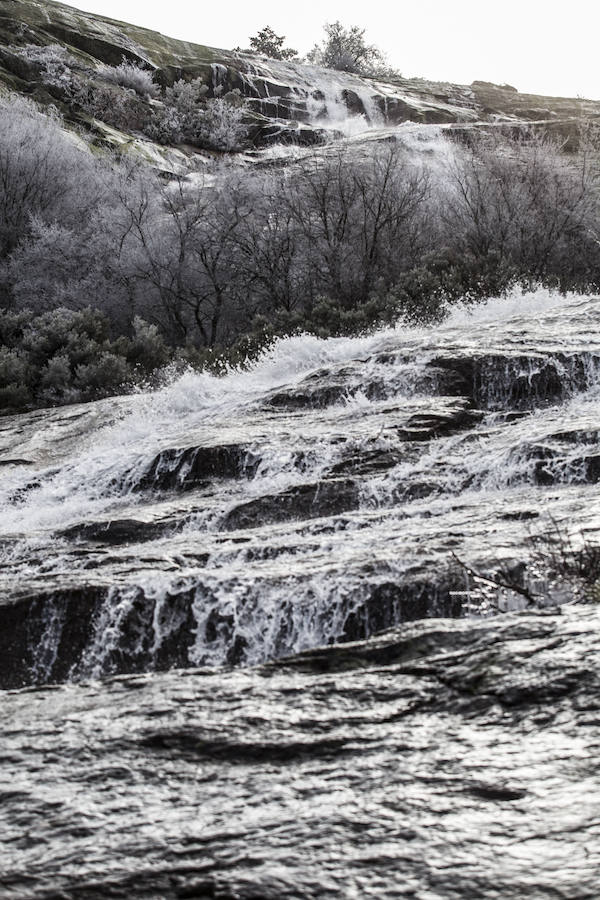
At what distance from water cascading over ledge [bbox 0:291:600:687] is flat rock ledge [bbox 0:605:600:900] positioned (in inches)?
62.4

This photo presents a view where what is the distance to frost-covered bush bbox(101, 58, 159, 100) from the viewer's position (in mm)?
48312

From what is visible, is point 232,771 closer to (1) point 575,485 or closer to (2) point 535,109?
(1) point 575,485

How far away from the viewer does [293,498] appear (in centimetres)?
937

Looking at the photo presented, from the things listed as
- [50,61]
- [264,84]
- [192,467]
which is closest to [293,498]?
[192,467]

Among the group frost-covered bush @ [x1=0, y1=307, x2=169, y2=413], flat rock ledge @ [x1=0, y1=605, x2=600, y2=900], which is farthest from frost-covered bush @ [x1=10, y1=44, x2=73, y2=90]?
flat rock ledge @ [x1=0, y1=605, x2=600, y2=900]

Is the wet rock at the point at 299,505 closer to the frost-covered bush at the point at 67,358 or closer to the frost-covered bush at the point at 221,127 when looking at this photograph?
the frost-covered bush at the point at 67,358

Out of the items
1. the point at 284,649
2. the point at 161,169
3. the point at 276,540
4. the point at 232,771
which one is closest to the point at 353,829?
the point at 232,771

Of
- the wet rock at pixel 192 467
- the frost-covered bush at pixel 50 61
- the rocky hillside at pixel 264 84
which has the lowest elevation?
the wet rock at pixel 192 467

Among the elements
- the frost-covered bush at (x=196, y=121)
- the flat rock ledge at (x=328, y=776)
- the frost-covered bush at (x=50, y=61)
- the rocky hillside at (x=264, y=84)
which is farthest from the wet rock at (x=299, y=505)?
the frost-covered bush at (x=50, y=61)

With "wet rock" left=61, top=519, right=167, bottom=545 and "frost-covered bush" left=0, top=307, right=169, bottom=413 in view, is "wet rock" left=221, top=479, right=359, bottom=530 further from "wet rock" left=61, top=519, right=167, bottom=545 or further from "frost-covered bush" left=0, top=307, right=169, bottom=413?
"frost-covered bush" left=0, top=307, right=169, bottom=413

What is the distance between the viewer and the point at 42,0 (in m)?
54.0

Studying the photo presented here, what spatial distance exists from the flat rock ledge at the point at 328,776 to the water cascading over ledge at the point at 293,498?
1585 mm

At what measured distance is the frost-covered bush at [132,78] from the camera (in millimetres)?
48312

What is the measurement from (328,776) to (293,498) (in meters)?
6.44
